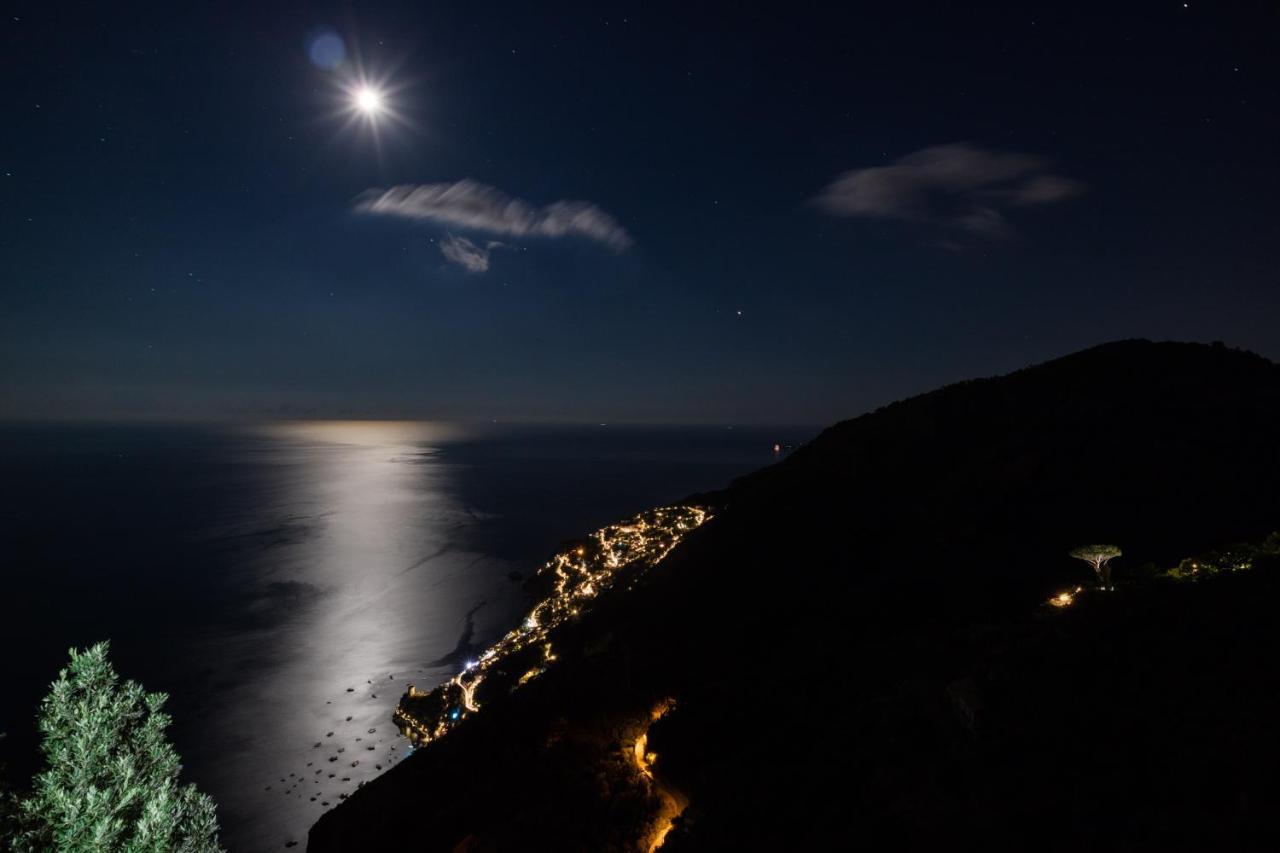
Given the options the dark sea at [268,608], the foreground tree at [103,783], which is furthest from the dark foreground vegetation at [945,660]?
the dark sea at [268,608]

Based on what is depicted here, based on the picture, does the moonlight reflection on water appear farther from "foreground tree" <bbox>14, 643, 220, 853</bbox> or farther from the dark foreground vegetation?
the dark foreground vegetation

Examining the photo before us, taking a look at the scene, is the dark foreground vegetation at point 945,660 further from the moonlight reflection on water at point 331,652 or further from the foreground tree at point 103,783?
the moonlight reflection on water at point 331,652

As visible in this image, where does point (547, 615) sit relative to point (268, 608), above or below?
above

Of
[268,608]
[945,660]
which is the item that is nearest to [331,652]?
[268,608]

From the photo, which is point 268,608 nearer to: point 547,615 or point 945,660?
point 547,615

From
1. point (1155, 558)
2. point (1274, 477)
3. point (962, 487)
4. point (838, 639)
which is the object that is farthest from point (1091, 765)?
point (1274, 477)

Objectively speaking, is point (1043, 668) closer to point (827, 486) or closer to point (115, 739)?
point (827, 486)

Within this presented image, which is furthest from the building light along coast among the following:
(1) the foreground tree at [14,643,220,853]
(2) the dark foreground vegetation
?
(1) the foreground tree at [14,643,220,853]
